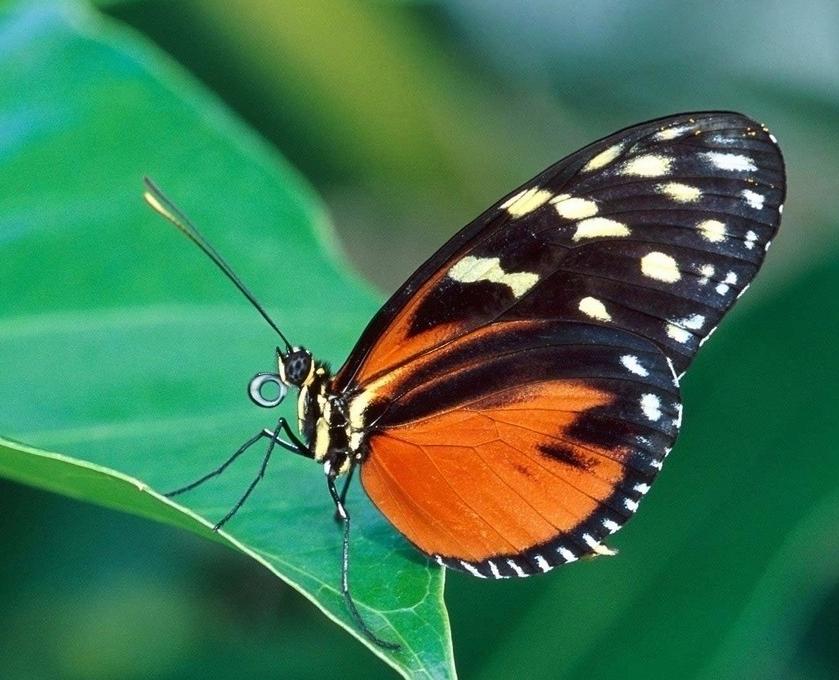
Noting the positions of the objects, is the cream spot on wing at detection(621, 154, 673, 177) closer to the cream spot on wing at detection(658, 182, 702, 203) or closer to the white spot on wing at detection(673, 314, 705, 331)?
the cream spot on wing at detection(658, 182, 702, 203)

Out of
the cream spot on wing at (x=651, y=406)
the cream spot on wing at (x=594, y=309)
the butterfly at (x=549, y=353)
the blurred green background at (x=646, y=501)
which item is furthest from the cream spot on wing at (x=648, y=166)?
the blurred green background at (x=646, y=501)

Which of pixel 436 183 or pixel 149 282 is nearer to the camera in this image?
pixel 149 282

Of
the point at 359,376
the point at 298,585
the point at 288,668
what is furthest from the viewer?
the point at 288,668

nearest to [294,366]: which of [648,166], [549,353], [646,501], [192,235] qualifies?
[192,235]

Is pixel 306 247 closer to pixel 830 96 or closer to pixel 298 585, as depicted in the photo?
pixel 298 585

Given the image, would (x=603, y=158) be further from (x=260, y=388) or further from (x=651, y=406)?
(x=260, y=388)

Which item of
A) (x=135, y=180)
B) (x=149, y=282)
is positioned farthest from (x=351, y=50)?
(x=149, y=282)

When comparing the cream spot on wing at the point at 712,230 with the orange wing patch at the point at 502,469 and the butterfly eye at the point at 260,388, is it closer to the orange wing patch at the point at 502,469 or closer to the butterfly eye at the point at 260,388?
the orange wing patch at the point at 502,469
